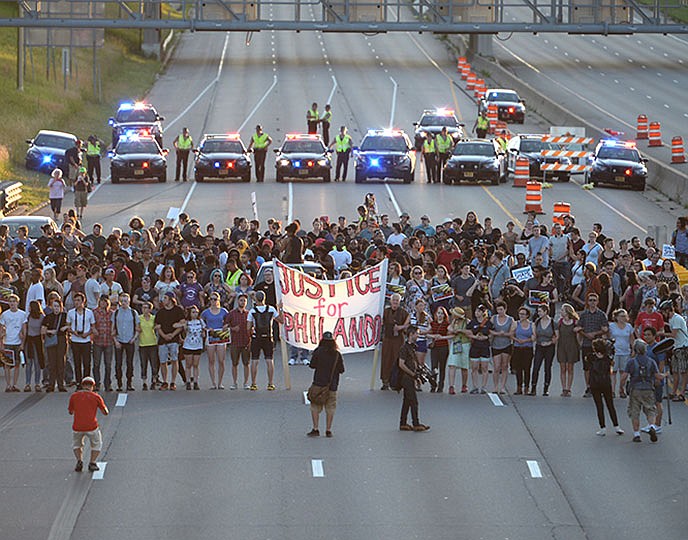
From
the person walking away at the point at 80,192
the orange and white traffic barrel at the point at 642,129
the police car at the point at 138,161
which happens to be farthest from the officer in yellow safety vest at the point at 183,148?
the orange and white traffic barrel at the point at 642,129

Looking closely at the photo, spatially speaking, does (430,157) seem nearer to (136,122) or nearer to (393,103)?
(136,122)

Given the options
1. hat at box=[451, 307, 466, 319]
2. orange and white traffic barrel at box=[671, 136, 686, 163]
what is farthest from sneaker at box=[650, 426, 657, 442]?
orange and white traffic barrel at box=[671, 136, 686, 163]

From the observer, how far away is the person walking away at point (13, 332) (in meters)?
24.4

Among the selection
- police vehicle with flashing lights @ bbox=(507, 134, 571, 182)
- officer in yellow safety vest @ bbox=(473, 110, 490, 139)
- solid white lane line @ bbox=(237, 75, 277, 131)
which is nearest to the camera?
police vehicle with flashing lights @ bbox=(507, 134, 571, 182)

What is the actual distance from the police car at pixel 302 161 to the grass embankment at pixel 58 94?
22.4 ft

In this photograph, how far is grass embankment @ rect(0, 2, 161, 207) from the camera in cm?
5242

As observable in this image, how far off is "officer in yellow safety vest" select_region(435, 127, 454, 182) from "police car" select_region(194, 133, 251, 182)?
566 cm

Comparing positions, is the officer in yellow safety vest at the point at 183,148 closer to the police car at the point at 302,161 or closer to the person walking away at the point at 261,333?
the police car at the point at 302,161

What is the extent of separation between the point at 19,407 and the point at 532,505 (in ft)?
27.1

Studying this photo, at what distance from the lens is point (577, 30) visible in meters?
63.5

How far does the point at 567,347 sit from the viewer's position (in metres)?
24.5

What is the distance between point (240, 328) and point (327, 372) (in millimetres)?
3356

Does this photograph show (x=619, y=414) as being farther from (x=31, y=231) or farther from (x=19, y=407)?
(x=31, y=231)

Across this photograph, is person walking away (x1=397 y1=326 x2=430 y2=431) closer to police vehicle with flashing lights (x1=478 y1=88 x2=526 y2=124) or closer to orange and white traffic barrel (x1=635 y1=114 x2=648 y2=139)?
orange and white traffic barrel (x1=635 y1=114 x2=648 y2=139)
